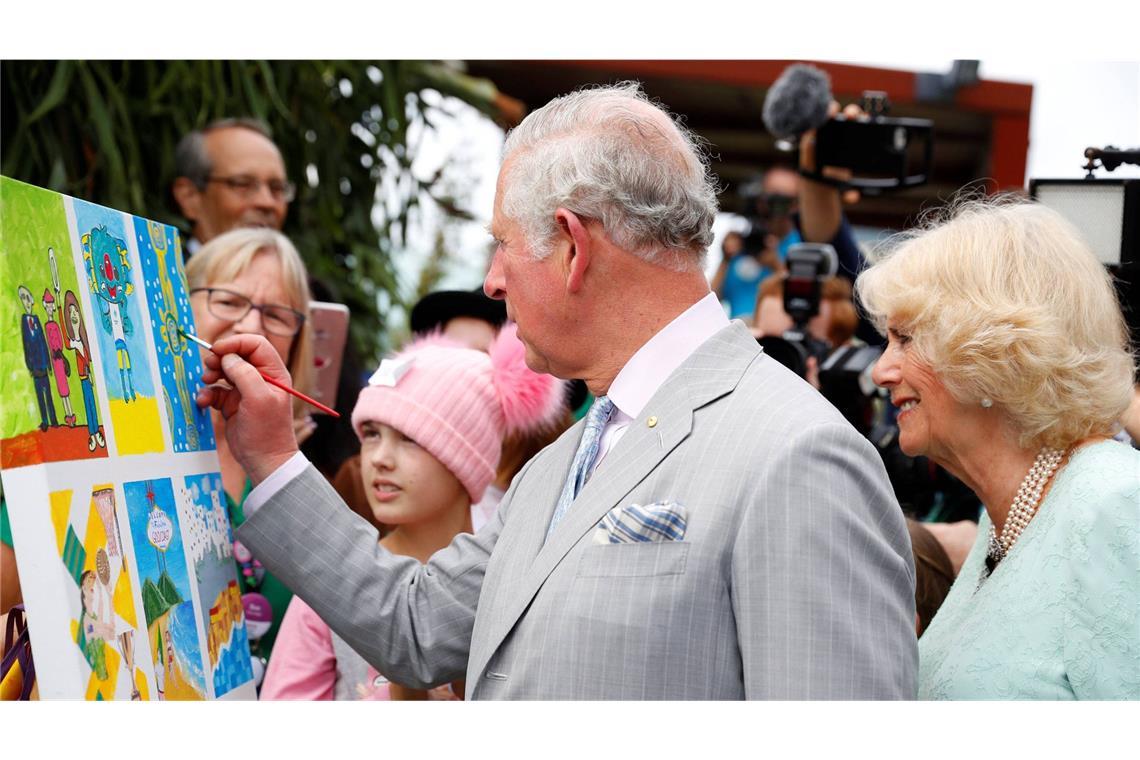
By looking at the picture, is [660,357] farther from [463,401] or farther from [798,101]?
[798,101]

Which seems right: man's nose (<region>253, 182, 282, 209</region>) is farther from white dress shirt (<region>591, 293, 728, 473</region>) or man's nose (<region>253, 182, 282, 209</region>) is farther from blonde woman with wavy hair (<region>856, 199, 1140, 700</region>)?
white dress shirt (<region>591, 293, 728, 473</region>)

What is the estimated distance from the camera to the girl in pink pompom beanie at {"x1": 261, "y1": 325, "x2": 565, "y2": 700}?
255cm

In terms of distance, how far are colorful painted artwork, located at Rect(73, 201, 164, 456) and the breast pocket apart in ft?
2.23

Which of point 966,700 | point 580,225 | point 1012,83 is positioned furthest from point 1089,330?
point 1012,83

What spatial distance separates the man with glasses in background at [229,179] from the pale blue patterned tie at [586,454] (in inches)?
101

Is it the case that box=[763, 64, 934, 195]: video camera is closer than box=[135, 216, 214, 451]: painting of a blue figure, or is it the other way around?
box=[135, 216, 214, 451]: painting of a blue figure

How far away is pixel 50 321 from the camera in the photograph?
1571mm

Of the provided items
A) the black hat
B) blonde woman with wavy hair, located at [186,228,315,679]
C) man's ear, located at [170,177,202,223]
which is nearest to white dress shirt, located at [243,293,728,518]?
blonde woman with wavy hair, located at [186,228,315,679]

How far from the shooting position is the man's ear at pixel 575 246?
1.71 m

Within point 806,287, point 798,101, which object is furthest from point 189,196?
point 806,287

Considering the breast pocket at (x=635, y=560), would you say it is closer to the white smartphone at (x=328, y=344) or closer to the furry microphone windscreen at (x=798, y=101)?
the white smartphone at (x=328, y=344)

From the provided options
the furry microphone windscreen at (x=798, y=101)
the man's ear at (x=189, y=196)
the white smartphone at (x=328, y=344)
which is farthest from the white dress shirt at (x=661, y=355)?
the man's ear at (x=189, y=196)

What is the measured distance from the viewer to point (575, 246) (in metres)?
1.73

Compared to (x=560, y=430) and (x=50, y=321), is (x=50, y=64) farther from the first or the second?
(x=50, y=321)
